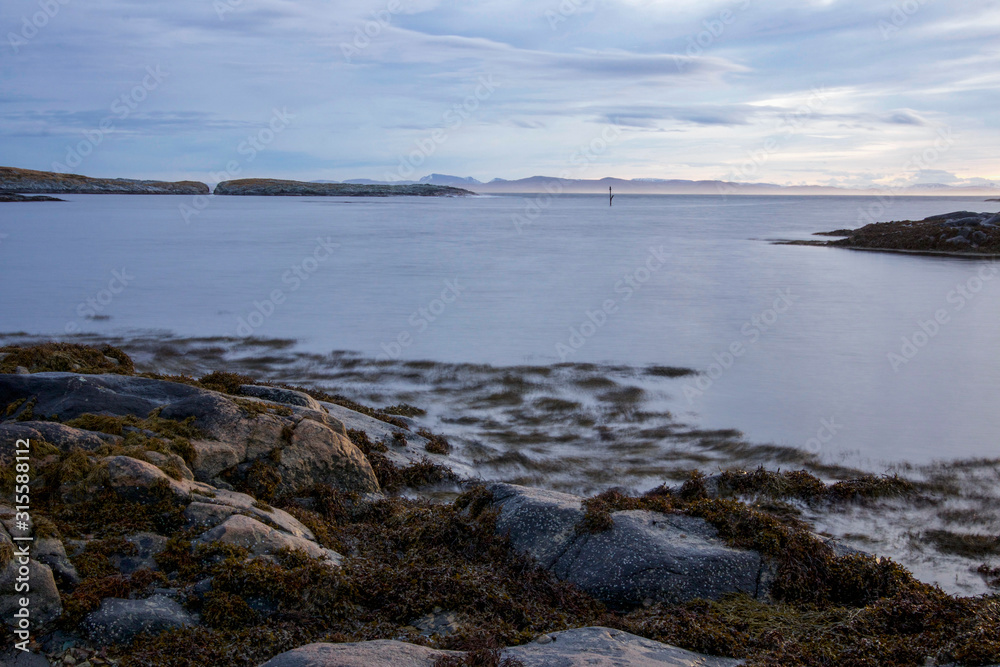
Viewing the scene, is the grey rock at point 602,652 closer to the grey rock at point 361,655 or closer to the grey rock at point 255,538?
the grey rock at point 361,655

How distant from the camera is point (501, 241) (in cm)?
3903

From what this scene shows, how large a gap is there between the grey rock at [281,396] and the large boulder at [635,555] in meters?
3.30

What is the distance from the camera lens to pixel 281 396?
25.8 ft

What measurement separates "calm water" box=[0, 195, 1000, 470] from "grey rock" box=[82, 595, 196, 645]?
720cm

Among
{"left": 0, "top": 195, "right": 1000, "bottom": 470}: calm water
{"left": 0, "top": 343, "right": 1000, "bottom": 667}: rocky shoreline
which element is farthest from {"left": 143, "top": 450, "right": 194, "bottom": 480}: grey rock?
{"left": 0, "top": 195, "right": 1000, "bottom": 470}: calm water

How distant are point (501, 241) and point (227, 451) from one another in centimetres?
3361

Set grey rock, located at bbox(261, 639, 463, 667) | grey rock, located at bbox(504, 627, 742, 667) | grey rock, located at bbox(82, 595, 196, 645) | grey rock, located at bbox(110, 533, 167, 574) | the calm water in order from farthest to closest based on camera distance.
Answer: the calm water < grey rock, located at bbox(110, 533, 167, 574) < grey rock, located at bbox(82, 595, 196, 645) < grey rock, located at bbox(504, 627, 742, 667) < grey rock, located at bbox(261, 639, 463, 667)

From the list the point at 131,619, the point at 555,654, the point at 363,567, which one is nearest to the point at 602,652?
the point at 555,654

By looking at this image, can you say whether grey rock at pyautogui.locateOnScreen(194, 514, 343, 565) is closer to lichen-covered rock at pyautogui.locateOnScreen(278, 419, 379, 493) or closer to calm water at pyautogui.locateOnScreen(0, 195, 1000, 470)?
lichen-covered rock at pyautogui.locateOnScreen(278, 419, 379, 493)

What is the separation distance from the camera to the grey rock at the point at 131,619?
12.0 ft

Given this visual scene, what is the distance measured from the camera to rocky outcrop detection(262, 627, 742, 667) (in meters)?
3.38

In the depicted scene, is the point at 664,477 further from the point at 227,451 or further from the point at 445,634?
the point at 227,451

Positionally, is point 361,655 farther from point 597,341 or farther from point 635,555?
point 597,341

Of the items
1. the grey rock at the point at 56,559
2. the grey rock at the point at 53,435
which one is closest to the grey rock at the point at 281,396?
the grey rock at the point at 53,435
